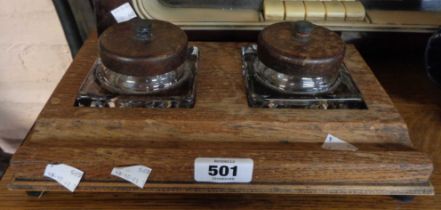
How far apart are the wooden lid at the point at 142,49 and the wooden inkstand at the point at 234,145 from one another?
28 mm

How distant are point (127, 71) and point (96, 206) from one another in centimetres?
20

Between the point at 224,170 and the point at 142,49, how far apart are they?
215 mm

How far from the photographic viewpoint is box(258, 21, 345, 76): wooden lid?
2.00 feet

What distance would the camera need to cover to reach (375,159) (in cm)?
57

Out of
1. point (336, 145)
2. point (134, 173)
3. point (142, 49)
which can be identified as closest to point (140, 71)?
point (142, 49)

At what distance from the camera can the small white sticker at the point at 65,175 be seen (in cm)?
56

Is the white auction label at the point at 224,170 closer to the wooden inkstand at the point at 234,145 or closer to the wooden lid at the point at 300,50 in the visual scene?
the wooden inkstand at the point at 234,145

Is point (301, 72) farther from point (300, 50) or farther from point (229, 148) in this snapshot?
point (229, 148)

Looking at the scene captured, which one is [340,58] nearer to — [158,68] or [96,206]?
[158,68]

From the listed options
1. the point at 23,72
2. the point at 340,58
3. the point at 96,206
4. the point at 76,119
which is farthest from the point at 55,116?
the point at 23,72

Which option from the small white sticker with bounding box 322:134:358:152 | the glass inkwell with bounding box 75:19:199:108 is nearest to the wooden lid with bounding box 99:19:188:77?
the glass inkwell with bounding box 75:19:199:108

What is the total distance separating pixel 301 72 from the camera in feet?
2.02

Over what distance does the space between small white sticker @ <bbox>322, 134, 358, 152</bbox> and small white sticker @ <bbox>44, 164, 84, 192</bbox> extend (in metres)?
0.35

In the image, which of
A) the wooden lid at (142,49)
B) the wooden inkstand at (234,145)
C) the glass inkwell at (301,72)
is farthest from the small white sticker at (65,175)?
the glass inkwell at (301,72)
